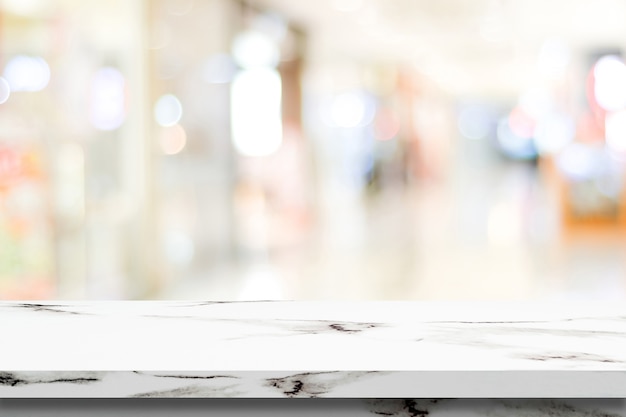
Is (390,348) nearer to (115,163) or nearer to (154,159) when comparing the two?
(115,163)

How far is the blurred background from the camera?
546 cm

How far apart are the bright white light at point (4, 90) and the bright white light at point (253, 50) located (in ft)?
20.1

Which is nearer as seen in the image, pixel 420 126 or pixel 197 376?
pixel 197 376

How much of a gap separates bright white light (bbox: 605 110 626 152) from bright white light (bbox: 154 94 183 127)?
6.74m

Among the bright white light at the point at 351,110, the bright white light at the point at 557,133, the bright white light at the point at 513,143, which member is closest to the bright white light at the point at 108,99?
the bright white light at the point at 557,133

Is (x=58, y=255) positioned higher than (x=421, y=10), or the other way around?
(x=421, y=10)

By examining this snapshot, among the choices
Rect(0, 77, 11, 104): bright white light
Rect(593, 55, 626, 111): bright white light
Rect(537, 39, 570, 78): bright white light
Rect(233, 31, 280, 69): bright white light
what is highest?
Rect(537, 39, 570, 78): bright white light

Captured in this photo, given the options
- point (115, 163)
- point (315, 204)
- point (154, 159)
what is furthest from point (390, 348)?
point (315, 204)

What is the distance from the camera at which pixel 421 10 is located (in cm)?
937

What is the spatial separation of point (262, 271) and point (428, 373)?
795cm

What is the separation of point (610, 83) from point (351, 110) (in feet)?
28.5

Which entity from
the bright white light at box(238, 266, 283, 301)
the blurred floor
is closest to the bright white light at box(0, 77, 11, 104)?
the blurred floor

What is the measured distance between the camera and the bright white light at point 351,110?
63.8 feet

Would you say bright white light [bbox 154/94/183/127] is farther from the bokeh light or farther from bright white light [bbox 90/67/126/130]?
the bokeh light
